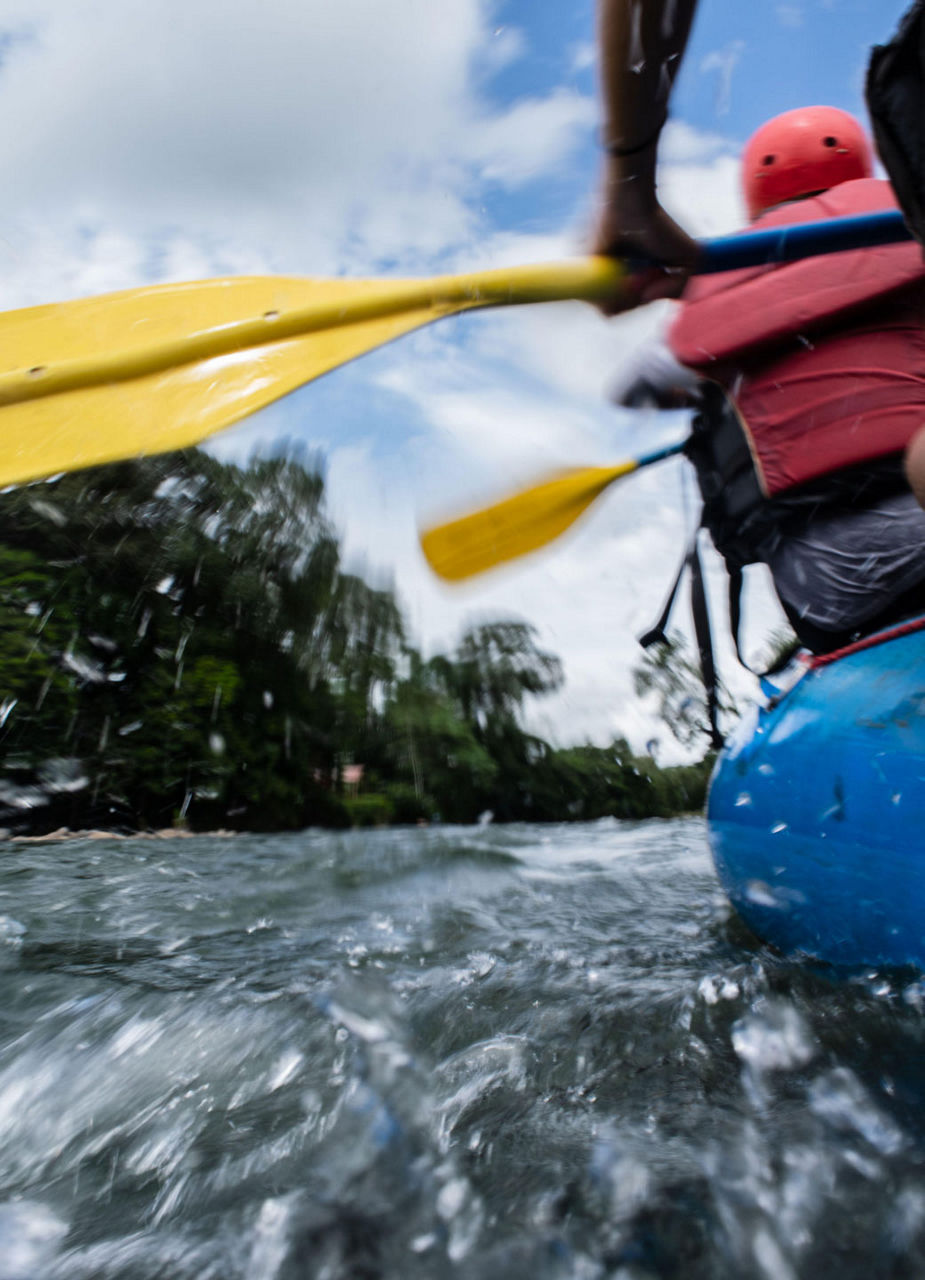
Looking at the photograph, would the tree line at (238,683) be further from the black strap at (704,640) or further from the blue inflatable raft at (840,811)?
the blue inflatable raft at (840,811)

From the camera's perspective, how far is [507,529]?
2.23 meters

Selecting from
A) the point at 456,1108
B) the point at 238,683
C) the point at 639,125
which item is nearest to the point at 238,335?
the point at 639,125

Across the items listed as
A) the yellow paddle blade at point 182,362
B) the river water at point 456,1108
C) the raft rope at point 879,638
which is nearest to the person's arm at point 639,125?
the yellow paddle blade at point 182,362

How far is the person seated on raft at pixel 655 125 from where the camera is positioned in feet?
2.63

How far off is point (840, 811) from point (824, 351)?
82 centimetres

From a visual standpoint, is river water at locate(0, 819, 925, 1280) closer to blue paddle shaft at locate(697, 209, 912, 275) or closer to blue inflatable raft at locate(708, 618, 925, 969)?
blue inflatable raft at locate(708, 618, 925, 969)

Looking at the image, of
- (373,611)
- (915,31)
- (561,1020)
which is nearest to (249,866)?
(561,1020)

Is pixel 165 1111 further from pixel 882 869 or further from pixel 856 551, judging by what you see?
pixel 856 551

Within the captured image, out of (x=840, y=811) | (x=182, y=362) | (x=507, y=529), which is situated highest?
(x=182, y=362)

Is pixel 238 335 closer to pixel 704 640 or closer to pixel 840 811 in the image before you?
pixel 704 640

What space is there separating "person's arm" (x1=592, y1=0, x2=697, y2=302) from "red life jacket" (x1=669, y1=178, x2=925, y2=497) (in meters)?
0.13

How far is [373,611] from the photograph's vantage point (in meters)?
8.55

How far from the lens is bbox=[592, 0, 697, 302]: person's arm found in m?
1.06

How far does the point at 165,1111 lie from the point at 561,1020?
506 mm
